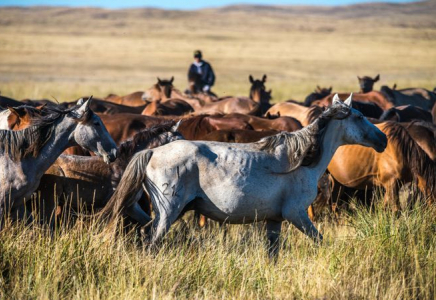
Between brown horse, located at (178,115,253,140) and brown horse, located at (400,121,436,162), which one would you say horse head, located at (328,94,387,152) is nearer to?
brown horse, located at (400,121,436,162)

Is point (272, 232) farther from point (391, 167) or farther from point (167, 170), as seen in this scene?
point (391, 167)

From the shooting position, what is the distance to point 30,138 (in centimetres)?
641

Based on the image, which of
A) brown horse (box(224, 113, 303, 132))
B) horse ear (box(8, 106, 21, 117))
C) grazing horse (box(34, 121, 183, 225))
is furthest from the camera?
brown horse (box(224, 113, 303, 132))

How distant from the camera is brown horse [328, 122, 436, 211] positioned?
8.12 metres

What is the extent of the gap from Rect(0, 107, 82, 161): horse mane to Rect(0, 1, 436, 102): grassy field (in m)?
19.9

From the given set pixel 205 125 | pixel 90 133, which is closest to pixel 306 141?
pixel 90 133

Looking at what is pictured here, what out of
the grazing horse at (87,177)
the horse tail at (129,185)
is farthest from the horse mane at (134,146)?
the horse tail at (129,185)

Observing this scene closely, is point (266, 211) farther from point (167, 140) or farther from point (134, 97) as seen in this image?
point (134, 97)

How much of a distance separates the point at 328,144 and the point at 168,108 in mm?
8412

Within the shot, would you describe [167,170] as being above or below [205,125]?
above

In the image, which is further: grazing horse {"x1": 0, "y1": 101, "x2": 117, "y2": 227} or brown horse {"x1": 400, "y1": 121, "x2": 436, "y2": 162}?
brown horse {"x1": 400, "y1": 121, "x2": 436, "y2": 162}

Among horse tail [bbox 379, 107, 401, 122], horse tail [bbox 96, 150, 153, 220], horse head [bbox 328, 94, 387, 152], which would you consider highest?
horse head [bbox 328, 94, 387, 152]

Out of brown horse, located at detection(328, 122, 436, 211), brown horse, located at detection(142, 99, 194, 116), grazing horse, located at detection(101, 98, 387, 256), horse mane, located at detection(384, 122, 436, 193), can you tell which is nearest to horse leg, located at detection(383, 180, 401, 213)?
brown horse, located at detection(328, 122, 436, 211)

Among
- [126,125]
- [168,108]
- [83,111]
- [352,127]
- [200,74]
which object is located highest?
[83,111]
